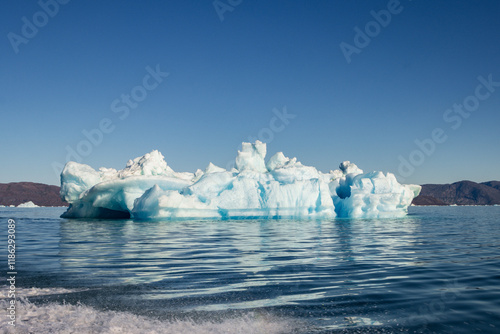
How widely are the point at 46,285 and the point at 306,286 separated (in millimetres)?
4384

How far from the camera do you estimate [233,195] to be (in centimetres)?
2959

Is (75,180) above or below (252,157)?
below

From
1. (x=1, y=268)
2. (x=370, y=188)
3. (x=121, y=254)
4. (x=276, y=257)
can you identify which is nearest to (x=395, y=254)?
(x=276, y=257)

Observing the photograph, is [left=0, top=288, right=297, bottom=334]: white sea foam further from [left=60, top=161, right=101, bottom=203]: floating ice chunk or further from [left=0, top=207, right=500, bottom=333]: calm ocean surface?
[left=60, top=161, right=101, bottom=203]: floating ice chunk

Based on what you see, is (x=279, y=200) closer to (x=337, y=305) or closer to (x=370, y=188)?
(x=370, y=188)

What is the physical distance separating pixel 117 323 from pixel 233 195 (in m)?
25.5

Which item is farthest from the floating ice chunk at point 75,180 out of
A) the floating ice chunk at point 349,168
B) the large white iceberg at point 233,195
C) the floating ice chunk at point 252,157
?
the floating ice chunk at point 349,168

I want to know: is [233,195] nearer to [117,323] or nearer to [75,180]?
[75,180]

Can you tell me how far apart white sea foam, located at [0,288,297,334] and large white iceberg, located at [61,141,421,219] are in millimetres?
22316

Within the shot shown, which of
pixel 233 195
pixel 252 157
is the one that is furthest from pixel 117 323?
pixel 252 157

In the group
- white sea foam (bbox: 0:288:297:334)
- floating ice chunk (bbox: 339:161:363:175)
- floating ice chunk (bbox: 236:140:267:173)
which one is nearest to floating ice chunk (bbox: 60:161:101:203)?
floating ice chunk (bbox: 236:140:267:173)

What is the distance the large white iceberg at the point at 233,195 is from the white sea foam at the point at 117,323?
22.3 metres

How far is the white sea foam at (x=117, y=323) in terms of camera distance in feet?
12.9

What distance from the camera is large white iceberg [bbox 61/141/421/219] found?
1125 inches
